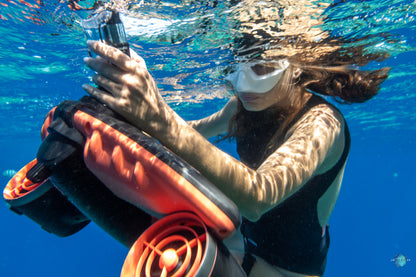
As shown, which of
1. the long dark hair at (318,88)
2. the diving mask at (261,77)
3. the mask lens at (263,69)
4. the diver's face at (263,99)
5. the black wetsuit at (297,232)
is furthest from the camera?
the mask lens at (263,69)

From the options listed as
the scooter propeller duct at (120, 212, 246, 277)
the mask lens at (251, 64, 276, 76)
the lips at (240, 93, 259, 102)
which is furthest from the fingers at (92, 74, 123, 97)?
the mask lens at (251, 64, 276, 76)

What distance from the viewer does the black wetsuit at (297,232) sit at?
2.71 meters

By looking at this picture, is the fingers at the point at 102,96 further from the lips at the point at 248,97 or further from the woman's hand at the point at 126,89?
the lips at the point at 248,97

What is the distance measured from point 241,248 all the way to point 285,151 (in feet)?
8.35

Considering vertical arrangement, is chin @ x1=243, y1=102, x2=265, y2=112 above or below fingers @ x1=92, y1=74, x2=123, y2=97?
below

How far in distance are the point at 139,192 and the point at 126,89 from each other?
23.4 inches

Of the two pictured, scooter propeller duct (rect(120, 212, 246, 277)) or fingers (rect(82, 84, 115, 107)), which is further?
fingers (rect(82, 84, 115, 107))

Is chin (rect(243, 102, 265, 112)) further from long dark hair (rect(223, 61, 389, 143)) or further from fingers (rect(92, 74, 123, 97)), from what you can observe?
fingers (rect(92, 74, 123, 97))

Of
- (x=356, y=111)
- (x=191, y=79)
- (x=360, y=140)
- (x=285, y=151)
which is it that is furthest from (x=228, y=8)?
(x=360, y=140)

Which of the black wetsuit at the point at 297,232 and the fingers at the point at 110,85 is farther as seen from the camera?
the black wetsuit at the point at 297,232

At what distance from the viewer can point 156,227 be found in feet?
4.48

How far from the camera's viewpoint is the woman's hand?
134 centimetres

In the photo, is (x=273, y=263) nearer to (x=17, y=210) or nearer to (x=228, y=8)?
(x=17, y=210)

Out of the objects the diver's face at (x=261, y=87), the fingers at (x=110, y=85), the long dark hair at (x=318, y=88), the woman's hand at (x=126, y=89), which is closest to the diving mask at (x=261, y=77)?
the diver's face at (x=261, y=87)
